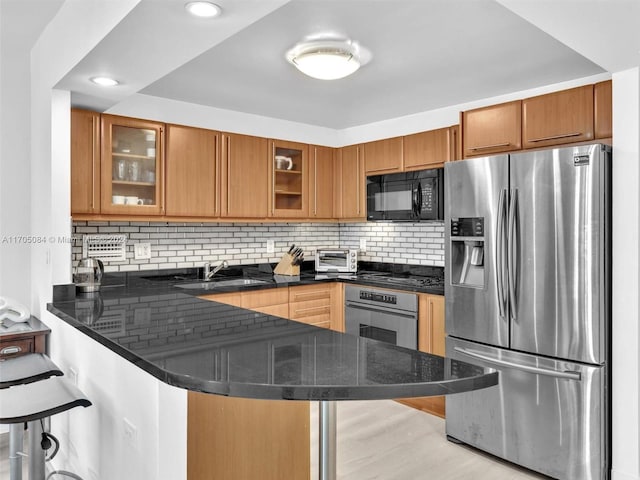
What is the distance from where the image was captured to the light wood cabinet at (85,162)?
321cm

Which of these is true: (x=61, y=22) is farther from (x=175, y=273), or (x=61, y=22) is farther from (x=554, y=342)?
(x=554, y=342)

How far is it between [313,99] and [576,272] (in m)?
2.29

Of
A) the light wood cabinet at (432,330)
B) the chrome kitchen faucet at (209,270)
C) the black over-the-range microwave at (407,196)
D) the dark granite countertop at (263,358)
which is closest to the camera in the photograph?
the dark granite countertop at (263,358)

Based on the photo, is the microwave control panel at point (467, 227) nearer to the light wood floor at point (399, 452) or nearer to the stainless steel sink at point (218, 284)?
the light wood floor at point (399, 452)

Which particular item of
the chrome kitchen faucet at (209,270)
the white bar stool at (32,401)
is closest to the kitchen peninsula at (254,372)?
the white bar stool at (32,401)

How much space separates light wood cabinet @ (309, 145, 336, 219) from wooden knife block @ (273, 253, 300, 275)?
0.46 m

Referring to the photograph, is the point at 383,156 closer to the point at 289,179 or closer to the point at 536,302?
the point at 289,179

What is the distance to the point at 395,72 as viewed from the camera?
312cm

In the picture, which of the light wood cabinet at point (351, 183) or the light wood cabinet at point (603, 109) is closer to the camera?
the light wood cabinet at point (603, 109)

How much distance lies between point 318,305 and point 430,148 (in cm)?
163

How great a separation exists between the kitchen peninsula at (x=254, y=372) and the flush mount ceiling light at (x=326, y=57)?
1385mm

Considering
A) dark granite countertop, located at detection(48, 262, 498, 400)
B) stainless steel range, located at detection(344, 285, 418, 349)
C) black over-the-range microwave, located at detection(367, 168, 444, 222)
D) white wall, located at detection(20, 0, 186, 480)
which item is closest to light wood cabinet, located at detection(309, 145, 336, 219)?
black over-the-range microwave, located at detection(367, 168, 444, 222)

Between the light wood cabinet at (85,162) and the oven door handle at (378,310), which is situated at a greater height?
the light wood cabinet at (85,162)

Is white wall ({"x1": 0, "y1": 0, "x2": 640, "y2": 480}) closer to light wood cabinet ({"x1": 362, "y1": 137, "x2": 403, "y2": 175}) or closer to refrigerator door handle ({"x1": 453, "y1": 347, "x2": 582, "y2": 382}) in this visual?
refrigerator door handle ({"x1": 453, "y1": 347, "x2": 582, "y2": 382})
